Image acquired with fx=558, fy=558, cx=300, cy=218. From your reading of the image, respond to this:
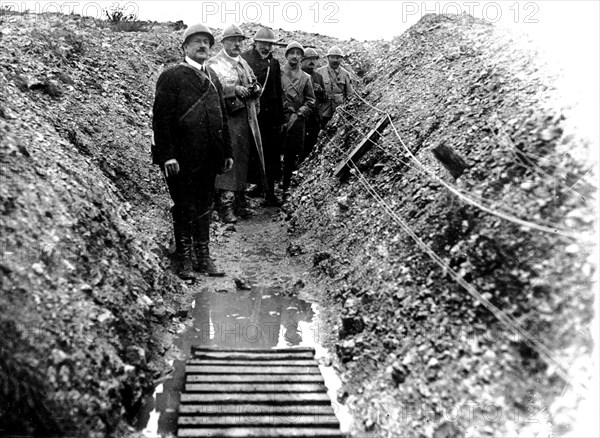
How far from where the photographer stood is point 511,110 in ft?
15.4

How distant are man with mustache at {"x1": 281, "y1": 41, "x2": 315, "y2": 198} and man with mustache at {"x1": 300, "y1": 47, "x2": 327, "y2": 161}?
0.29 m

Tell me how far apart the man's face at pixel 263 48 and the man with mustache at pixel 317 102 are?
147 centimetres

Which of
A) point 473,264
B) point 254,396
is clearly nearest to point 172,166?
point 254,396

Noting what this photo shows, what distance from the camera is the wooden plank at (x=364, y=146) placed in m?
7.31

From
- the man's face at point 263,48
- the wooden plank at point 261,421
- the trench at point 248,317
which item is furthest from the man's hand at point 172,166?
the man's face at point 263,48

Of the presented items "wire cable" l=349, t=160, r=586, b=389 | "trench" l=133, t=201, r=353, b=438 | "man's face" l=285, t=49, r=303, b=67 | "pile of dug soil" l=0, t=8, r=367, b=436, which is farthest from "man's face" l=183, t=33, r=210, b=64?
"man's face" l=285, t=49, r=303, b=67

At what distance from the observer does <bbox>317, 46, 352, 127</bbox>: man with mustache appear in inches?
405

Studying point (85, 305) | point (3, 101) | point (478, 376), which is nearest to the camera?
point (478, 376)

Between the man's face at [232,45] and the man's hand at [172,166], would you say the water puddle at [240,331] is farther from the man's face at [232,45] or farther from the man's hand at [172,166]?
the man's face at [232,45]

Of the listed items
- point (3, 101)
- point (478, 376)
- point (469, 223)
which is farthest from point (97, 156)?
point (478, 376)

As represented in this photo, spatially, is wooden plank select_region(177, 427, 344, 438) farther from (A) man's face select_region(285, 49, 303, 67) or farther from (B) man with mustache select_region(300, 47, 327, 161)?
(A) man's face select_region(285, 49, 303, 67)

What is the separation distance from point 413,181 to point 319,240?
1675 mm

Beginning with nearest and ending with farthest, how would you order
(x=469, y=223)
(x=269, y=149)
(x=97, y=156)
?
1. (x=469, y=223)
2. (x=97, y=156)
3. (x=269, y=149)

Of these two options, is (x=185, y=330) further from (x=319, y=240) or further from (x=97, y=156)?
(x=97, y=156)
